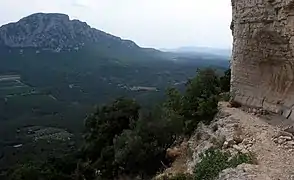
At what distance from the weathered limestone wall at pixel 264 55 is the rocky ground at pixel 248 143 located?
54 cm

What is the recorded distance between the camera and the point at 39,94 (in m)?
81.6

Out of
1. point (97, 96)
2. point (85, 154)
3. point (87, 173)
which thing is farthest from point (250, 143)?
point (97, 96)


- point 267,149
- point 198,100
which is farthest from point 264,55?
point 267,149

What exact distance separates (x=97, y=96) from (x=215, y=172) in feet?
227

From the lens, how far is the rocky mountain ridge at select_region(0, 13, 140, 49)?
11866 cm

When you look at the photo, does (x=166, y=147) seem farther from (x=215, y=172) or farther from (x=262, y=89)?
(x=215, y=172)

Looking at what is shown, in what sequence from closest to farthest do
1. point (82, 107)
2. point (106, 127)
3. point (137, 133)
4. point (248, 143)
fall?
point (248, 143) < point (137, 133) < point (106, 127) < point (82, 107)

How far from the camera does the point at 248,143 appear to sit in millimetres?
10086

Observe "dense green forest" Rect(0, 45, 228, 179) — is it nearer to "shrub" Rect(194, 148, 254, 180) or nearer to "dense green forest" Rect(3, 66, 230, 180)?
"dense green forest" Rect(3, 66, 230, 180)

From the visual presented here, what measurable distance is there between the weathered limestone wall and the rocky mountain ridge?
10614 cm

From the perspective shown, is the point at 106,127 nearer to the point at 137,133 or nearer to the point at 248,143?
the point at 137,133

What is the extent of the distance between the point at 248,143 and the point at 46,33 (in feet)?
379

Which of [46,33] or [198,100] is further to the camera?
[46,33]

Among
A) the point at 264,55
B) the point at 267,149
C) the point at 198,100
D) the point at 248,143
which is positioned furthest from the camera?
the point at 198,100
